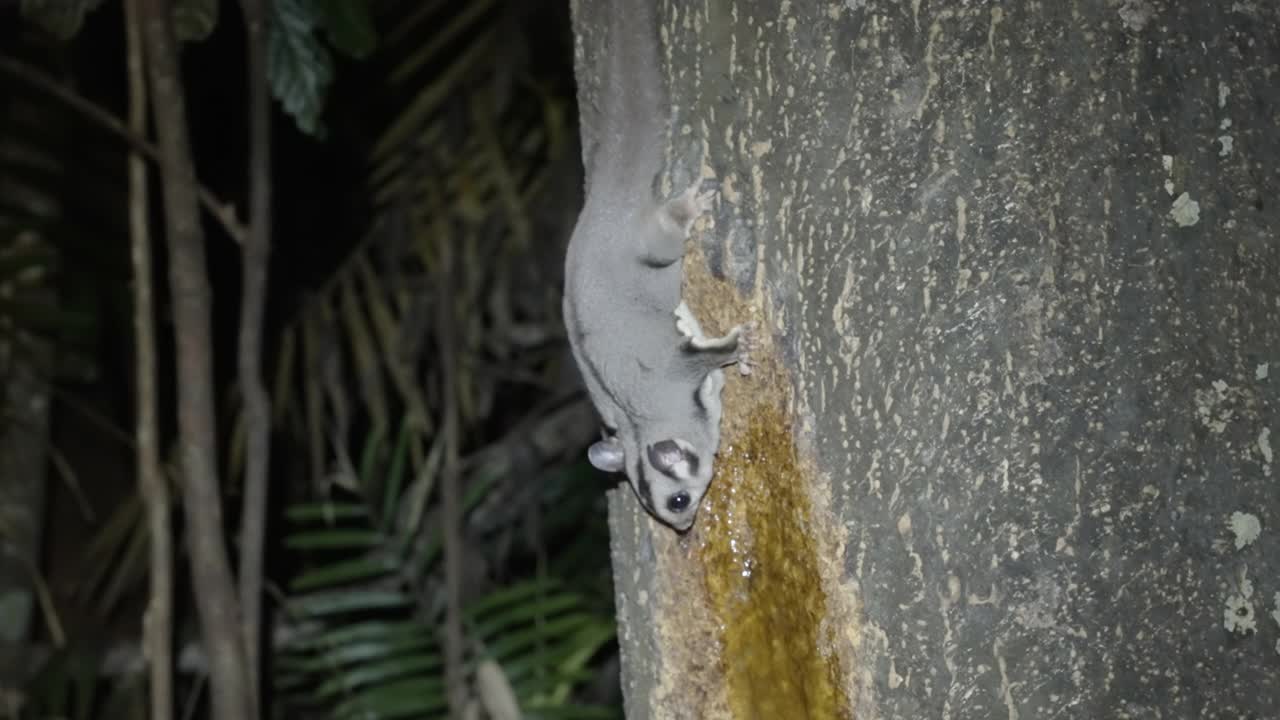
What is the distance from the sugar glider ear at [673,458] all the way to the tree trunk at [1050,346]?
0.28 m

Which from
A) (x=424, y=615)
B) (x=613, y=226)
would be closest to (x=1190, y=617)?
(x=613, y=226)

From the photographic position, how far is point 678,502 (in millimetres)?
1435

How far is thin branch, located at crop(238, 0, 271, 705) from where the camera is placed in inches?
91.0

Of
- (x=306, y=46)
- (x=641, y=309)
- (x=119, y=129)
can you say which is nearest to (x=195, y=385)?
(x=119, y=129)

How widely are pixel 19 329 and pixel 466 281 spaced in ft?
3.67

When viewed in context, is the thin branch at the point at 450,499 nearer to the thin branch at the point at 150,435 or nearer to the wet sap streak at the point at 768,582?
the thin branch at the point at 150,435

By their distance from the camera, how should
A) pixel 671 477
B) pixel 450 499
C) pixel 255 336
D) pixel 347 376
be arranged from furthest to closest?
pixel 347 376 < pixel 450 499 < pixel 255 336 < pixel 671 477

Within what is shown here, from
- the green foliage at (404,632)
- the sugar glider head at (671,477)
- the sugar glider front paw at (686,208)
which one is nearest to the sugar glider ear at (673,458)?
the sugar glider head at (671,477)

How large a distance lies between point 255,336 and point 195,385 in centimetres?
18

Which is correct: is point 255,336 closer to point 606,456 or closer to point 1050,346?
point 606,456

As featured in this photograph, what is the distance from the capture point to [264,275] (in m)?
2.35

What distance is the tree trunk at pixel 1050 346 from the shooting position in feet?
3.81

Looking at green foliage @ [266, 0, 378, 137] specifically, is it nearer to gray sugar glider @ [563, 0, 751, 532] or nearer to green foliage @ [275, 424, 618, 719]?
gray sugar glider @ [563, 0, 751, 532]

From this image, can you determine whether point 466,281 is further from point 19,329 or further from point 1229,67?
point 1229,67
